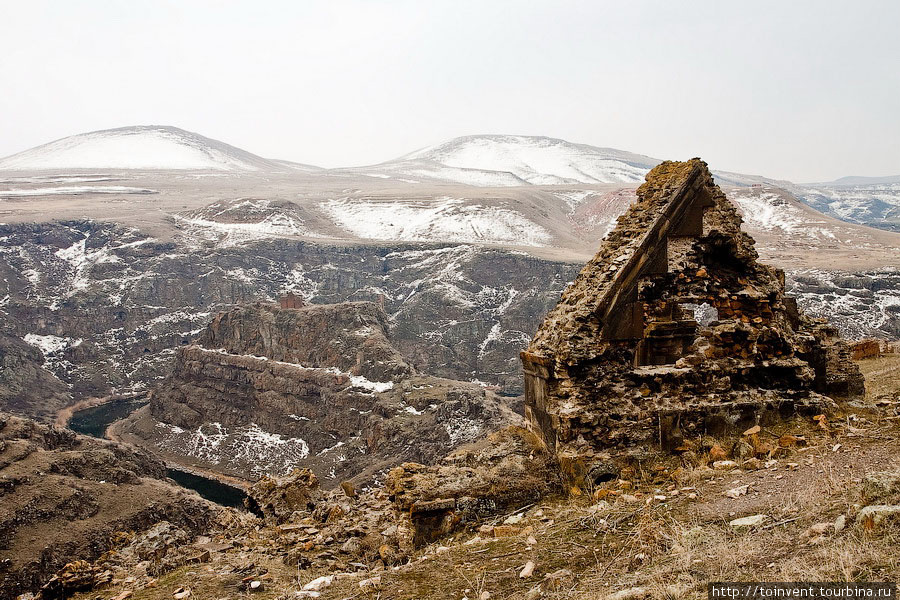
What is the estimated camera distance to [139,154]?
16388 cm

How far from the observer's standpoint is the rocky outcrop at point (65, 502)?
45.1ft

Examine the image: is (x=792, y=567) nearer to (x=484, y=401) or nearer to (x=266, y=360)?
(x=484, y=401)

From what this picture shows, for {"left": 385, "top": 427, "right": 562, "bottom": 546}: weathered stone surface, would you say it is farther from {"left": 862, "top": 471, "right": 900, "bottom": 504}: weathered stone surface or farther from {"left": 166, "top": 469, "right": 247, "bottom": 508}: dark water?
{"left": 166, "top": 469, "right": 247, "bottom": 508}: dark water

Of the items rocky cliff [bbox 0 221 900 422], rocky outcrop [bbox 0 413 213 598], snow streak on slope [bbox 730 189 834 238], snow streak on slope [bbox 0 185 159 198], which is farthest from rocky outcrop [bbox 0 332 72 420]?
snow streak on slope [bbox 730 189 834 238]

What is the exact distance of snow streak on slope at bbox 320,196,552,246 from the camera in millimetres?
81500

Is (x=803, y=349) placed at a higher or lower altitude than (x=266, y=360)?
higher

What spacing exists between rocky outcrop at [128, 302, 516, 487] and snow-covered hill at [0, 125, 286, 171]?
116m

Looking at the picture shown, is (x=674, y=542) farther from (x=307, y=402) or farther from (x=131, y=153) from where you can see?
(x=131, y=153)

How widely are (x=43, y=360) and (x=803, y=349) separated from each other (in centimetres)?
6849

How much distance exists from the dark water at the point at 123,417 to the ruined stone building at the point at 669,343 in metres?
20.6

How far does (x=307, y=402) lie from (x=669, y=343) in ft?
121

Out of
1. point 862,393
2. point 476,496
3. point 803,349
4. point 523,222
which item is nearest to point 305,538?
point 476,496

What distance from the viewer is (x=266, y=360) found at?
4544 cm

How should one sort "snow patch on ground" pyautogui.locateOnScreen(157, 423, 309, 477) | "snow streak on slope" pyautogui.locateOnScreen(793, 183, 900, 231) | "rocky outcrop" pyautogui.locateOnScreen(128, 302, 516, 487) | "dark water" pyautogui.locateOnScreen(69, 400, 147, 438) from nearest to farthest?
1. "rocky outcrop" pyautogui.locateOnScreen(128, 302, 516, 487)
2. "snow patch on ground" pyautogui.locateOnScreen(157, 423, 309, 477)
3. "dark water" pyautogui.locateOnScreen(69, 400, 147, 438)
4. "snow streak on slope" pyautogui.locateOnScreen(793, 183, 900, 231)
